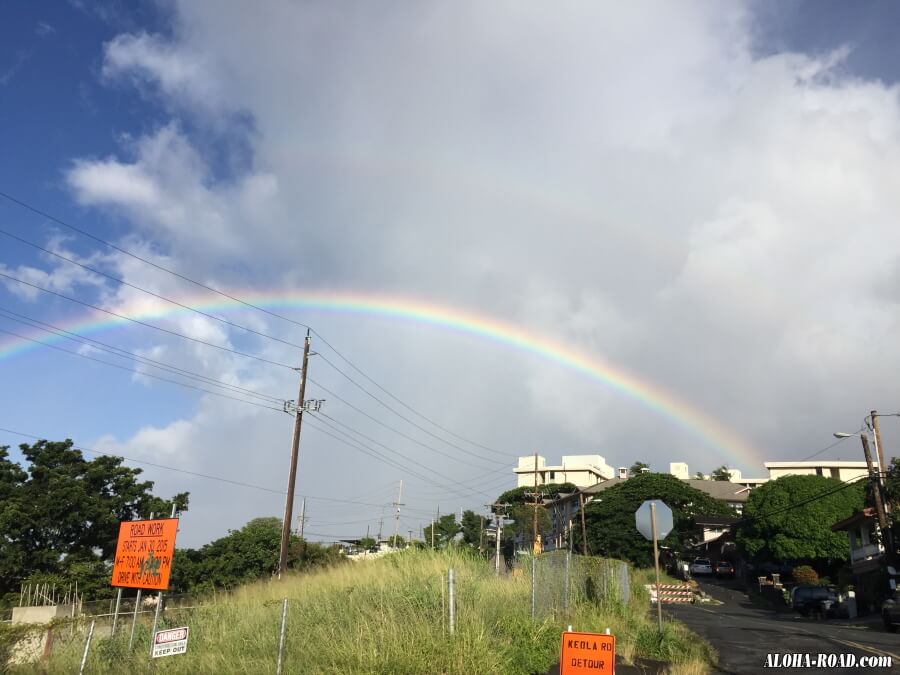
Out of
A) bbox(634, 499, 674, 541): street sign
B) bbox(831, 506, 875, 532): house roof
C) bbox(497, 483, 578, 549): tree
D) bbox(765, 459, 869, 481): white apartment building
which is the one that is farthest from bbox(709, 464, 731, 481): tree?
bbox(634, 499, 674, 541): street sign

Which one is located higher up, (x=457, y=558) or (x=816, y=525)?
(x=816, y=525)

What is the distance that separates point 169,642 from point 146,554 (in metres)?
3.74

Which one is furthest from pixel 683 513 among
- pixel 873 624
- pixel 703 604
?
pixel 873 624

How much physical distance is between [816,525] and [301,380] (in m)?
41.7

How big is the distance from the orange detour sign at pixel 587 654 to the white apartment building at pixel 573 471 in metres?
115

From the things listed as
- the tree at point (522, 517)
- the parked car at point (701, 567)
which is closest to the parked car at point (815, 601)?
the tree at point (522, 517)

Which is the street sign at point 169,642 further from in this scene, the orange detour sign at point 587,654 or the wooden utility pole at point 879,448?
the wooden utility pole at point 879,448

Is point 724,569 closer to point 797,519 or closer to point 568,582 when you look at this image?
point 797,519

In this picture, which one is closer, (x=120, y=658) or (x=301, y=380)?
(x=120, y=658)

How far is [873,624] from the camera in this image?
24.6m

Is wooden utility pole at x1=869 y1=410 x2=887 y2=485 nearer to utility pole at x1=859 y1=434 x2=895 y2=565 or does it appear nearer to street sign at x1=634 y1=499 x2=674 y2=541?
utility pole at x1=859 y1=434 x2=895 y2=565

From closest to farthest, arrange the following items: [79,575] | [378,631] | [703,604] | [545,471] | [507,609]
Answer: [378,631] < [507,609] < [79,575] < [703,604] < [545,471]

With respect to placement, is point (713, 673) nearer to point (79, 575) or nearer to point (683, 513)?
point (79, 575)

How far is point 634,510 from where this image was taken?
204 feet
